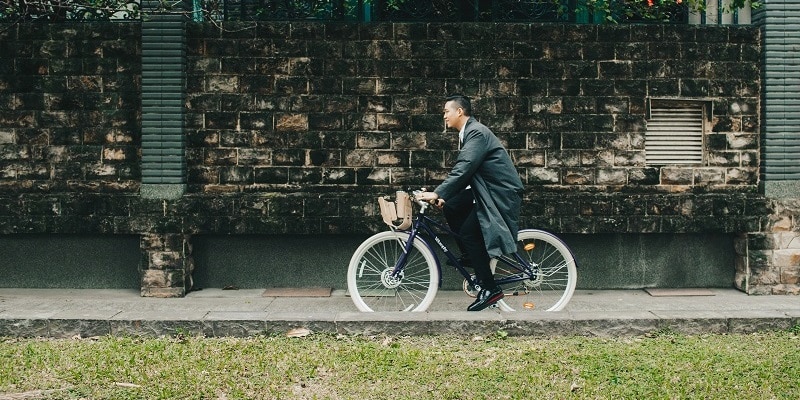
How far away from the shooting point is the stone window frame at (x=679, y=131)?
8.51 m

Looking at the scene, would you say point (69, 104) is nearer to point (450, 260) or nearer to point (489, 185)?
point (450, 260)

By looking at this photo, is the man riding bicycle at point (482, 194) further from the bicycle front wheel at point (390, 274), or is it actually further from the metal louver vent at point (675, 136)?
the metal louver vent at point (675, 136)

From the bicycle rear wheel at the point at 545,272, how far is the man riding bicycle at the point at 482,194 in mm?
283

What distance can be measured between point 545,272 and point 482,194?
3.43 feet

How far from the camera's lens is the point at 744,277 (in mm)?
8344

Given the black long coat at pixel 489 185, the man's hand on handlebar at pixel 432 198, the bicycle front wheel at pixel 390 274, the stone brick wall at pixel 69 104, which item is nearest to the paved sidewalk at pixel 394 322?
the bicycle front wheel at pixel 390 274

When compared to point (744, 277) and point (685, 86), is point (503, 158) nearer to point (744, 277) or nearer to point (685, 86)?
point (685, 86)

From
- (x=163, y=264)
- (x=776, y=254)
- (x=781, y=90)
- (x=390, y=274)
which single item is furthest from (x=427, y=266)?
(x=781, y=90)

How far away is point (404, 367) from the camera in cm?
542

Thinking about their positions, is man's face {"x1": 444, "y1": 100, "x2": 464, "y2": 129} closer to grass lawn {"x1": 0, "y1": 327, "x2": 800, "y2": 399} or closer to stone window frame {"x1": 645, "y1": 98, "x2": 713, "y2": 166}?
grass lawn {"x1": 0, "y1": 327, "x2": 800, "y2": 399}

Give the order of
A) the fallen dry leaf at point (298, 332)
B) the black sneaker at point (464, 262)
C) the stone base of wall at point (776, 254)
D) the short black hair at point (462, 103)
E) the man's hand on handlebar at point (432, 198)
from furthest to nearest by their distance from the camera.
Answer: the stone base of wall at point (776, 254) < the black sneaker at point (464, 262) < the short black hair at point (462, 103) < the man's hand on handlebar at point (432, 198) < the fallen dry leaf at point (298, 332)

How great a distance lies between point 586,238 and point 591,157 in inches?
33.8

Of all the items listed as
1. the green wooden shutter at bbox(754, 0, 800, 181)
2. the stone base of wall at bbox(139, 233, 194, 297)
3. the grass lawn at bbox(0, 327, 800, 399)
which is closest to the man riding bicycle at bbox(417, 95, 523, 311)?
the grass lawn at bbox(0, 327, 800, 399)

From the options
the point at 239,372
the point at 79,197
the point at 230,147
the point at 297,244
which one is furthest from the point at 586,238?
the point at 79,197
